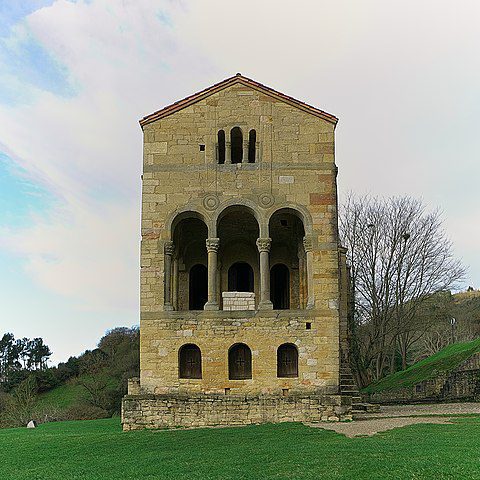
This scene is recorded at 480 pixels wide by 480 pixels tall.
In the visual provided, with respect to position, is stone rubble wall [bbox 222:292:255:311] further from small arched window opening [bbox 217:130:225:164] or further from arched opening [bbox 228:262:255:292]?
arched opening [bbox 228:262:255:292]

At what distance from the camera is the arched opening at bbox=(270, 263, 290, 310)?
26734mm

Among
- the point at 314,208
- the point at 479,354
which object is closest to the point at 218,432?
the point at 314,208

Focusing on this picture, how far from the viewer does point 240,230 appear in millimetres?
25766

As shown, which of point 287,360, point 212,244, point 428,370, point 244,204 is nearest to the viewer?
point 287,360

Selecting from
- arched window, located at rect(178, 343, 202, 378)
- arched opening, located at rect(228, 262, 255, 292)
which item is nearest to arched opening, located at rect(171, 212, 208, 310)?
arched opening, located at rect(228, 262, 255, 292)

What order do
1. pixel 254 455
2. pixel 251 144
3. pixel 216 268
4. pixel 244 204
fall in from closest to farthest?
pixel 254 455 → pixel 244 204 → pixel 216 268 → pixel 251 144

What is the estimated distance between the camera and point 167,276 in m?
21.2

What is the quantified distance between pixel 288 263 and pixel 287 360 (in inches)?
263

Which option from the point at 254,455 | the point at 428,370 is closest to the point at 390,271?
the point at 428,370

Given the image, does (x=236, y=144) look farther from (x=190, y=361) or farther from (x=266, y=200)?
(x=190, y=361)

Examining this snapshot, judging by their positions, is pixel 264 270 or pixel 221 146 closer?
pixel 264 270

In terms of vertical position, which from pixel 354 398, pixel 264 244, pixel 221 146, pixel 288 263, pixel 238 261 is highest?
pixel 221 146

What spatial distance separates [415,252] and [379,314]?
4.64 metres

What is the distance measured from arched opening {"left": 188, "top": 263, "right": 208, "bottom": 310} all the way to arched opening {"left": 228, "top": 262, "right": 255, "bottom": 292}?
1.22m
